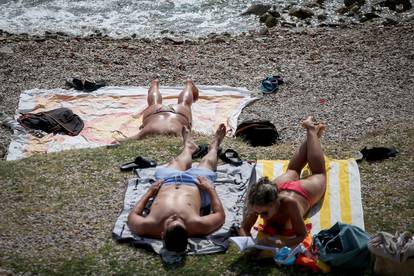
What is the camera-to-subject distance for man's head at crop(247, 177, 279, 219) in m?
8.00

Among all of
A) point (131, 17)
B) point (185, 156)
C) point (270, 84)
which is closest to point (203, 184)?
point (185, 156)

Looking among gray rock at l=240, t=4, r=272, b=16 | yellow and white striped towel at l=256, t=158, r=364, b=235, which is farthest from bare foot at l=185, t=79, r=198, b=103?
gray rock at l=240, t=4, r=272, b=16

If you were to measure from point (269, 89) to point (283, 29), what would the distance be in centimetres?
575

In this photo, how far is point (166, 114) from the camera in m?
13.0

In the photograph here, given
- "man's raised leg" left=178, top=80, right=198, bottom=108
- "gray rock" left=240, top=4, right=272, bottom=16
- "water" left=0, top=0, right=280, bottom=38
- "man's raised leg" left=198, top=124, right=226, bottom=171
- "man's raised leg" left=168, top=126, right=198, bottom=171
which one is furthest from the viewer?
"gray rock" left=240, top=4, right=272, bottom=16

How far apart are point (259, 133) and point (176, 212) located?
3.97 meters

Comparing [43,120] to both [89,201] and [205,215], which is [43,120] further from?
[205,215]

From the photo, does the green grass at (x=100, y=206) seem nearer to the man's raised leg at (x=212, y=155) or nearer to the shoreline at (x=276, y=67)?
the man's raised leg at (x=212, y=155)

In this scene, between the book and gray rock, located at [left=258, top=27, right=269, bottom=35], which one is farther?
gray rock, located at [left=258, top=27, right=269, bottom=35]

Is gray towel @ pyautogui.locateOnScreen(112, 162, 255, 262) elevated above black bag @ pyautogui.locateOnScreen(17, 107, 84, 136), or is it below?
above

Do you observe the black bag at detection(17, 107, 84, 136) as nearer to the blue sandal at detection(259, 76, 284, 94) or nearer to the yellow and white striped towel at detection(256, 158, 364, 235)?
the blue sandal at detection(259, 76, 284, 94)

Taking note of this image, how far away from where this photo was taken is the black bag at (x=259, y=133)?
12422 mm

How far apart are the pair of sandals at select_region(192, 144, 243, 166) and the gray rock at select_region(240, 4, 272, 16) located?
12.2 m

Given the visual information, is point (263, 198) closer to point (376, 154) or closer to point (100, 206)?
point (100, 206)
